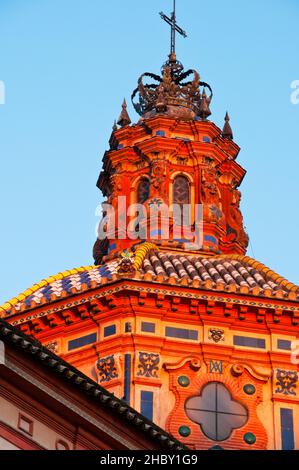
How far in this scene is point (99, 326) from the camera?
51.9 m

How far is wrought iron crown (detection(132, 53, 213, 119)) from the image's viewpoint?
206ft

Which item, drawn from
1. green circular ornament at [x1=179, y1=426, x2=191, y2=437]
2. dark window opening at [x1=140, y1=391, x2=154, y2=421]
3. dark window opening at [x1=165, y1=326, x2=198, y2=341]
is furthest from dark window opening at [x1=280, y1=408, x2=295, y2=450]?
dark window opening at [x1=140, y1=391, x2=154, y2=421]

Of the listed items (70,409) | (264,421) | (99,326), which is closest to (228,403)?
(264,421)

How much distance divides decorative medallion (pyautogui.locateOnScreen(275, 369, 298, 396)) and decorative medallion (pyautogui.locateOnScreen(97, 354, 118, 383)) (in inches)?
205

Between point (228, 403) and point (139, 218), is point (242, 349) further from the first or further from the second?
point (139, 218)

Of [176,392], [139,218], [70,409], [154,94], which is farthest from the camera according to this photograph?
[154,94]

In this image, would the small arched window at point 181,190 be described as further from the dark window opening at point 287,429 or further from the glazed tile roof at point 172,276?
the dark window opening at point 287,429

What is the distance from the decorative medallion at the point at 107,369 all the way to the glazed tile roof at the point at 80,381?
540 inches

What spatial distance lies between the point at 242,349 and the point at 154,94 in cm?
1500

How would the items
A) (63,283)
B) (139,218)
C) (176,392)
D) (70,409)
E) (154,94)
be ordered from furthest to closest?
(154,94) < (139,218) < (63,283) < (176,392) < (70,409)

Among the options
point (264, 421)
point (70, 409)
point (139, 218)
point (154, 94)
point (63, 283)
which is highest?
point (154, 94)

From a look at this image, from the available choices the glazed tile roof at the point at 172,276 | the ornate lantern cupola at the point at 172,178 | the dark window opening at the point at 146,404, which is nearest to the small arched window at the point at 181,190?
the ornate lantern cupola at the point at 172,178

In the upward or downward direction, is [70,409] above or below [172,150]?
below

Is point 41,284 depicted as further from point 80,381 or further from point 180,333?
point 80,381
